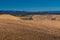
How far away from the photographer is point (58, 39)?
9016mm

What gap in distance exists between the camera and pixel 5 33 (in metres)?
8.76

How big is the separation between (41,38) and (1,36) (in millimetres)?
1907

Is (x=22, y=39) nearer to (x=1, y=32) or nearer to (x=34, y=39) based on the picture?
(x=34, y=39)

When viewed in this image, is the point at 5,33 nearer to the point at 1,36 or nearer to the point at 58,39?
the point at 1,36

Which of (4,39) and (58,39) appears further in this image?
(58,39)

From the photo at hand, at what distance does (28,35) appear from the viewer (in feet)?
28.7

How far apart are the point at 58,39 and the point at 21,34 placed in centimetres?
191

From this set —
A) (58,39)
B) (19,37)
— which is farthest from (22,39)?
(58,39)

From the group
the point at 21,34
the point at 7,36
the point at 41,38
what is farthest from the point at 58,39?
the point at 7,36

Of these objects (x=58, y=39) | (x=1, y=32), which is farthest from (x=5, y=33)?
(x=58, y=39)

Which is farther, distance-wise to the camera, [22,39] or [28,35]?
[28,35]

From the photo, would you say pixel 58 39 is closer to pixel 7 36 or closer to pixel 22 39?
pixel 22 39

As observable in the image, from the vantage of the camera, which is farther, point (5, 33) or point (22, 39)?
point (5, 33)

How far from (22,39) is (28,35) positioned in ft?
2.10
